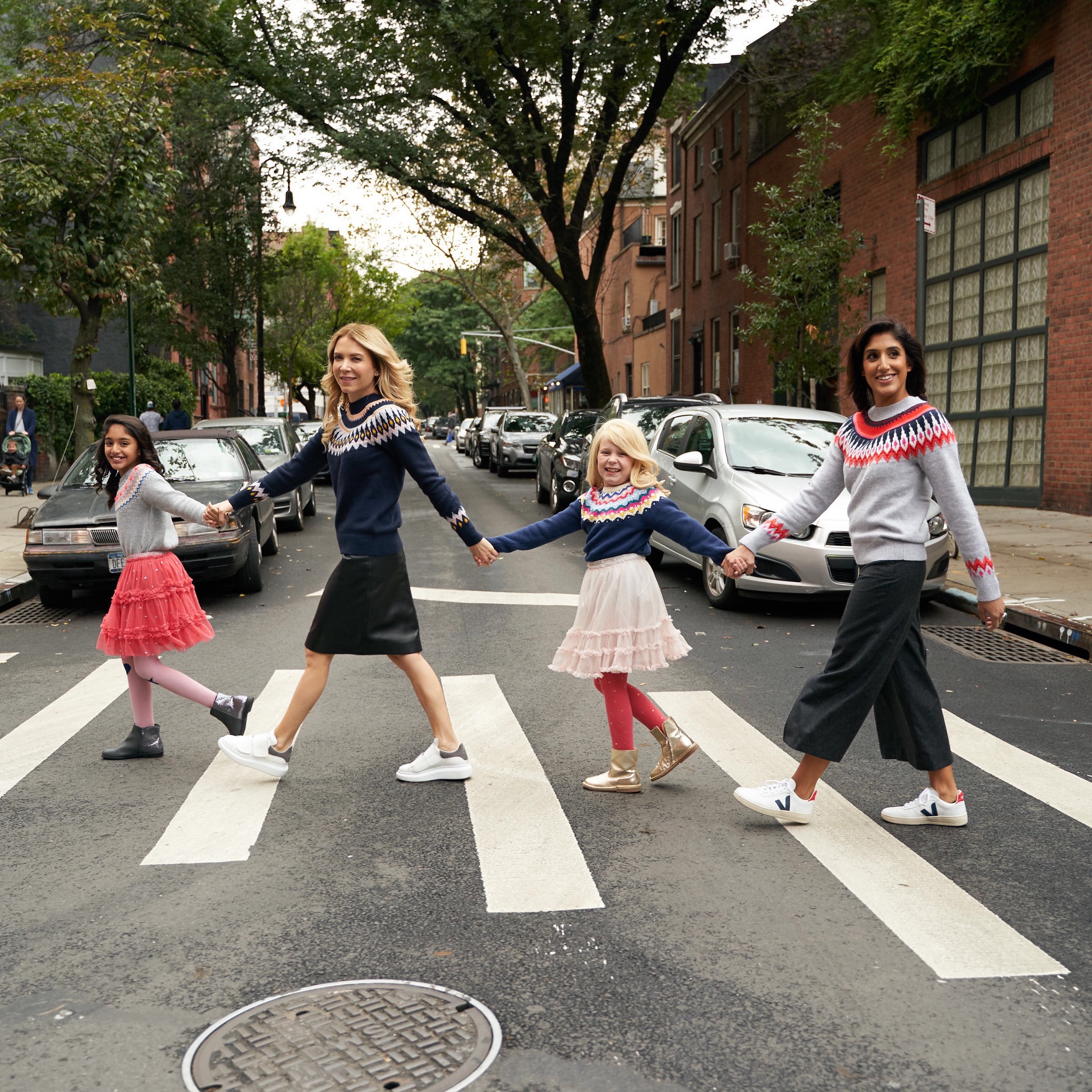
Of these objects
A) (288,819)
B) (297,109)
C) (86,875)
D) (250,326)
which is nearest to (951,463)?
(288,819)

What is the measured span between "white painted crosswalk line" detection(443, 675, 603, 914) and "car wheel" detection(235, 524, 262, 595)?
4570mm

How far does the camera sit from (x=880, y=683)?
171 inches

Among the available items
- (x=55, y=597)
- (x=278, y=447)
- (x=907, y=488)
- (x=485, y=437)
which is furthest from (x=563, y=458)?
(x=485, y=437)

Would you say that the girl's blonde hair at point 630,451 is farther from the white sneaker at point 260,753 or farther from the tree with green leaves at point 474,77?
the tree with green leaves at point 474,77

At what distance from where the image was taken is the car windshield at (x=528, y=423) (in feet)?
98.9

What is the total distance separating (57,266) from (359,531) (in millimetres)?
12956

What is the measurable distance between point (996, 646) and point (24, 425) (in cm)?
1923

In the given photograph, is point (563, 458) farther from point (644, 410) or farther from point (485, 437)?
point (485, 437)

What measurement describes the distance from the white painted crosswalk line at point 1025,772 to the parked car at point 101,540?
17.8ft

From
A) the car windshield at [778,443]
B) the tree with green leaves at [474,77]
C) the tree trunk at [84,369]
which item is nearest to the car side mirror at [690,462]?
the car windshield at [778,443]

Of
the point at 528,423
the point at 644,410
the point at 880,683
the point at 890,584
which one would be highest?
the point at 644,410

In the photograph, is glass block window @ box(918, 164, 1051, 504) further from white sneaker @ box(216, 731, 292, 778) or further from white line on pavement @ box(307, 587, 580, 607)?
white sneaker @ box(216, 731, 292, 778)

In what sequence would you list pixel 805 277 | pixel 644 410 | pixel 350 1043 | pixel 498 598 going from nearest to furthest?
pixel 350 1043 < pixel 498 598 < pixel 644 410 < pixel 805 277

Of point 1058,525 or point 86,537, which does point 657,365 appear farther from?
point 86,537
